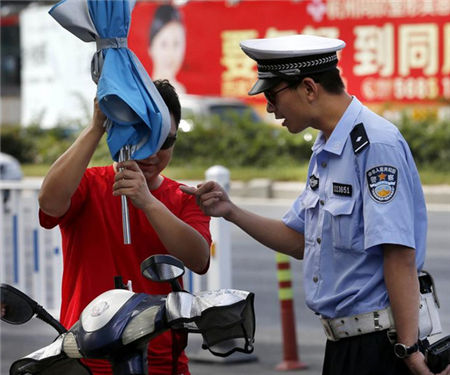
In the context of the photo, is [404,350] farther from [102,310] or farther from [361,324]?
[102,310]

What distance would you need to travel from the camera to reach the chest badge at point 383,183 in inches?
117

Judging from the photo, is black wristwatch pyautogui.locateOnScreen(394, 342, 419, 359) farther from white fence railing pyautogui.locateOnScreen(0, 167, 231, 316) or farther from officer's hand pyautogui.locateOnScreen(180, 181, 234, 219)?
white fence railing pyautogui.locateOnScreen(0, 167, 231, 316)

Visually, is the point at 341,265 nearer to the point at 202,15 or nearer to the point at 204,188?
the point at 204,188

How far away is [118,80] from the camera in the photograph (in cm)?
271

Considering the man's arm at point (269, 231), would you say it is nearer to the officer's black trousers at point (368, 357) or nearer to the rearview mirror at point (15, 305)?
the officer's black trousers at point (368, 357)

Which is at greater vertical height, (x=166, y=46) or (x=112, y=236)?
(x=166, y=46)

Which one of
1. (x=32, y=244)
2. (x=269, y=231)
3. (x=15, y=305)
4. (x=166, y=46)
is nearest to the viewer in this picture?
(x=15, y=305)

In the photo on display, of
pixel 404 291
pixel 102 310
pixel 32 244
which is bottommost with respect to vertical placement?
pixel 32 244

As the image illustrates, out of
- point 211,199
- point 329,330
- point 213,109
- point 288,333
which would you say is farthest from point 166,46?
point 329,330

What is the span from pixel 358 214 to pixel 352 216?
2 centimetres

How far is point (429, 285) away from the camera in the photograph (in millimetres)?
3219

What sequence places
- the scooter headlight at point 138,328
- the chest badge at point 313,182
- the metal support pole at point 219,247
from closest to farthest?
1. the scooter headlight at point 138,328
2. the chest badge at point 313,182
3. the metal support pole at point 219,247

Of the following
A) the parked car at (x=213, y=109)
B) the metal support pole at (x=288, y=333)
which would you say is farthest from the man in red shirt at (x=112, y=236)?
the parked car at (x=213, y=109)

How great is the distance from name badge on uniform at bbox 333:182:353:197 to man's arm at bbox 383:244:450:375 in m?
0.20
